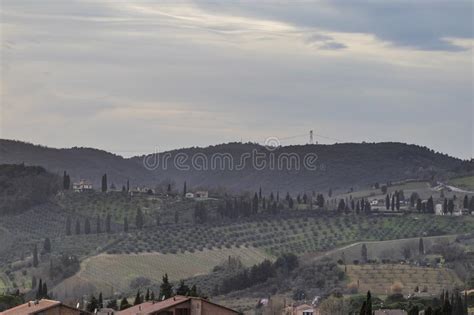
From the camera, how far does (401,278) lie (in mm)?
163375

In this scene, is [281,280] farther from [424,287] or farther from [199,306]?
[199,306]

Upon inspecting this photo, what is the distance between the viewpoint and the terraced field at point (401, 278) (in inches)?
6225

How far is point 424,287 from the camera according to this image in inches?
6220

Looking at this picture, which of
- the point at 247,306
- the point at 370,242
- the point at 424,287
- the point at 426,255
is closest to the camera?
the point at 247,306

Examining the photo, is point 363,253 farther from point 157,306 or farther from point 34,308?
point 157,306

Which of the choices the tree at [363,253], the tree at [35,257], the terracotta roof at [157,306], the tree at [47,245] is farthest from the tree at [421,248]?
the terracotta roof at [157,306]

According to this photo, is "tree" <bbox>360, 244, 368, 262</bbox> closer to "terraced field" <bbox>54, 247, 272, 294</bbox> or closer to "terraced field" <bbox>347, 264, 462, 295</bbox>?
"terraced field" <bbox>347, 264, 462, 295</bbox>

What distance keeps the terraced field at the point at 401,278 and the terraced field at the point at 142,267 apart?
19.0 m

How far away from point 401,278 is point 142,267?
30994 millimetres

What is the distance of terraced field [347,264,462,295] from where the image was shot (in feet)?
519

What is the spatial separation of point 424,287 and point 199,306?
3454 inches

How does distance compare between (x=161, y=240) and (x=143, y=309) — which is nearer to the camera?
(x=143, y=309)

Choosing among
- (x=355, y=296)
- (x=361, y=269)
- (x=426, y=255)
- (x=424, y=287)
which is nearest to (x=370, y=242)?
(x=426, y=255)

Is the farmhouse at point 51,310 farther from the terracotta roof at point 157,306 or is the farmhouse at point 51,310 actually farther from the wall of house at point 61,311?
the terracotta roof at point 157,306
